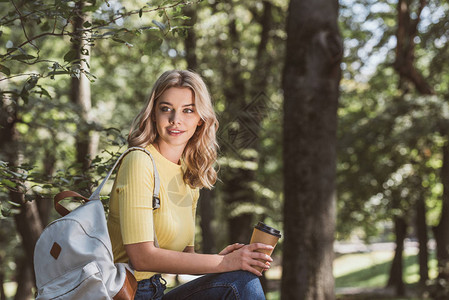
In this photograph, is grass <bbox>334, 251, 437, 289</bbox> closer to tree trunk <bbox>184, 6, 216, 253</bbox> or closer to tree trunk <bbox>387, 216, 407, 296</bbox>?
tree trunk <bbox>387, 216, 407, 296</bbox>

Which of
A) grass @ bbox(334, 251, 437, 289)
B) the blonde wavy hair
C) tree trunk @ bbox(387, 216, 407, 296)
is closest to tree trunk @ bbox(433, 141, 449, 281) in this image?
tree trunk @ bbox(387, 216, 407, 296)

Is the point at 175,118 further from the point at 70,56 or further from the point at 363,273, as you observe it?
the point at 363,273

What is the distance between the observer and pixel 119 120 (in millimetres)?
13828

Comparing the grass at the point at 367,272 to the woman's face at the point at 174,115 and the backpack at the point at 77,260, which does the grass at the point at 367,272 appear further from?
the backpack at the point at 77,260

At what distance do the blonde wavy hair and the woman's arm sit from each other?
0.45 metres

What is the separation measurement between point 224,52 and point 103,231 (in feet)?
33.6

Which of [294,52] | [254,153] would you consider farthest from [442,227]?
[294,52]

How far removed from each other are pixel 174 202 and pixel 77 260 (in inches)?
22.7

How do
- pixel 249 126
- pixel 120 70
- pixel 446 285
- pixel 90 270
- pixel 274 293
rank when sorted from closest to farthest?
pixel 90 270, pixel 249 126, pixel 446 285, pixel 120 70, pixel 274 293

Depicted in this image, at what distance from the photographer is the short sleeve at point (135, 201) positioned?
6.82 feet

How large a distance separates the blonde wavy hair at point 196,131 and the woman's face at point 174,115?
0.02m

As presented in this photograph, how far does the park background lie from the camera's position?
554cm

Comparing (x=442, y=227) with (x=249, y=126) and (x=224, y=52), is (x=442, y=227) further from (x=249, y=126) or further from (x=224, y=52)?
(x=249, y=126)

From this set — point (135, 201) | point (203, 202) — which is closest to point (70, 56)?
point (135, 201)
